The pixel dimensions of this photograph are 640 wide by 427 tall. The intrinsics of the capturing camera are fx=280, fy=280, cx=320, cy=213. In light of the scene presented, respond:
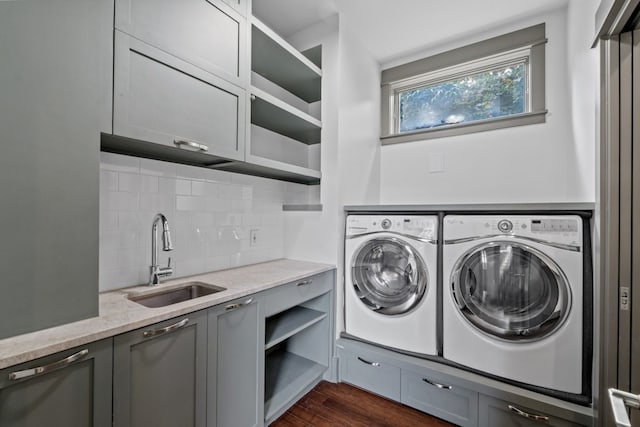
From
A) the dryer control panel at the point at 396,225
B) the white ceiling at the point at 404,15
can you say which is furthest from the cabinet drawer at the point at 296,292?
the white ceiling at the point at 404,15

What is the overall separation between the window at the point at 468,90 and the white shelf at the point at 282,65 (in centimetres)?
95

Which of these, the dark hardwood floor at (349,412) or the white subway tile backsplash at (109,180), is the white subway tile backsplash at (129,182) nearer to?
the white subway tile backsplash at (109,180)

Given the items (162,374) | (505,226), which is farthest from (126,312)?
(505,226)

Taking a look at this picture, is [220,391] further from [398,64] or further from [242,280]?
[398,64]

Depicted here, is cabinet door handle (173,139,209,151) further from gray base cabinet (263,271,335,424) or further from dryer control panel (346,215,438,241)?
dryer control panel (346,215,438,241)

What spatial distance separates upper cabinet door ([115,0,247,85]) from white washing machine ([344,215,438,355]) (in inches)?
51.2

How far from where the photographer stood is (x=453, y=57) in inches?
103

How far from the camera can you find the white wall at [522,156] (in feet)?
6.79

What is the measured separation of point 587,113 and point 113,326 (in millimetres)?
2507

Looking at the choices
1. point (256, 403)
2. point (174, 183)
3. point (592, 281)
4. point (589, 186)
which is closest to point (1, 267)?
point (174, 183)

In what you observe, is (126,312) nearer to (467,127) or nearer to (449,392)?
(449,392)

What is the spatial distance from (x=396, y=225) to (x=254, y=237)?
111 centimetres

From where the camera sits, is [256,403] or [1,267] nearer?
[1,267]

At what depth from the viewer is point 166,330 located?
110 centimetres
